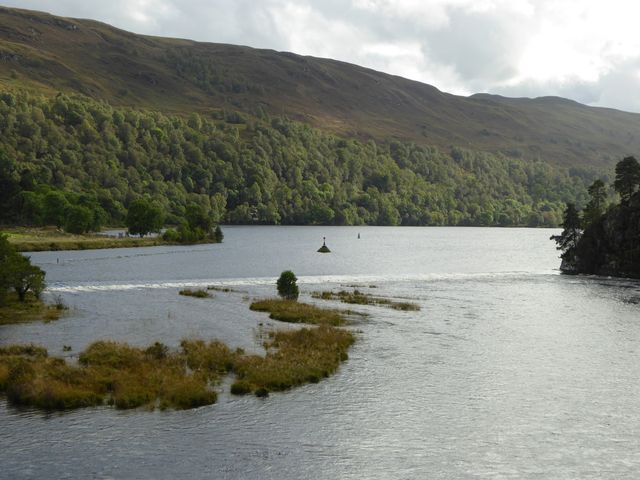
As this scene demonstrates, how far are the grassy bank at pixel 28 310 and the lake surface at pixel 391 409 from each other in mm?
3178

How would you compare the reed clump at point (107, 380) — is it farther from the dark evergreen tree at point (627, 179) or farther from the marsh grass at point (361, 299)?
the dark evergreen tree at point (627, 179)

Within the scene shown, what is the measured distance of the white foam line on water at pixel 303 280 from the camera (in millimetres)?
109938

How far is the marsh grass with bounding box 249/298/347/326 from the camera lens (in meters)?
79.0

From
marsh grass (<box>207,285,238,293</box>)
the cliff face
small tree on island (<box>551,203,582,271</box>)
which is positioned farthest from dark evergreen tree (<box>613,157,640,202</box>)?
marsh grass (<box>207,285,238,293</box>)

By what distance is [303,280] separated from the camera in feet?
433

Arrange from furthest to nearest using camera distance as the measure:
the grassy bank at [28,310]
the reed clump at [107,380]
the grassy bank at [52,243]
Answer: the grassy bank at [52,243], the grassy bank at [28,310], the reed clump at [107,380]

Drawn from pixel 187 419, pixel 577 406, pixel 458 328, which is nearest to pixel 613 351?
pixel 458 328

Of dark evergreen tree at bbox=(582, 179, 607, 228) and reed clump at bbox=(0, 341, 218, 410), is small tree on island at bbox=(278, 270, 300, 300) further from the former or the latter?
dark evergreen tree at bbox=(582, 179, 607, 228)

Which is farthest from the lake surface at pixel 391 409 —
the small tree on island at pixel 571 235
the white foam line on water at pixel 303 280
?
the small tree on island at pixel 571 235

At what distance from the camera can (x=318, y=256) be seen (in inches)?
7781

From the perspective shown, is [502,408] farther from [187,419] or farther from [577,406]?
[187,419]

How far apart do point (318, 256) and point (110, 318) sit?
12152cm

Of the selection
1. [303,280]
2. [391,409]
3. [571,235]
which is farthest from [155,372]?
[571,235]

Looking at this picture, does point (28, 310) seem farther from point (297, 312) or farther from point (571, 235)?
point (571, 235)
